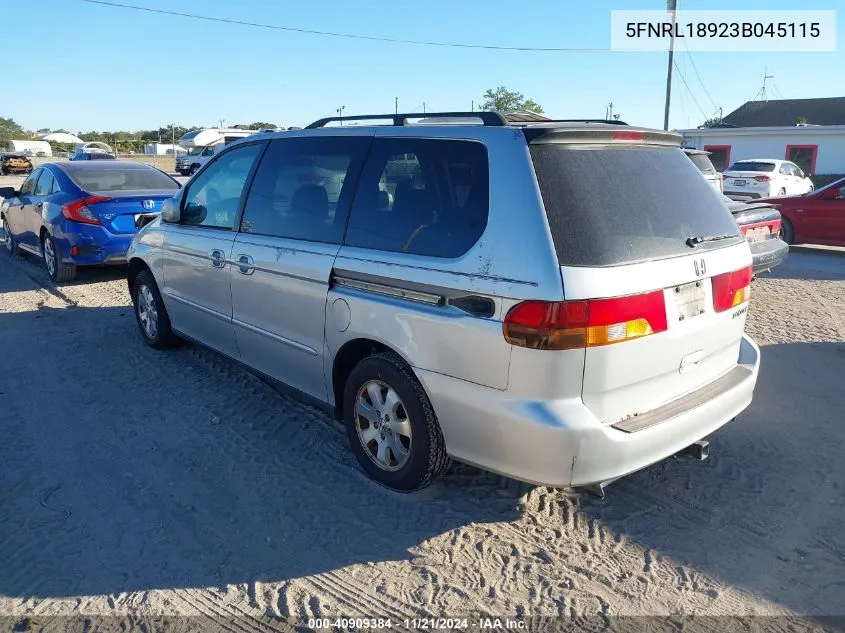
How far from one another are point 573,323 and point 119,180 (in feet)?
25.8

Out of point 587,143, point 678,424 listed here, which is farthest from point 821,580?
point 587,143

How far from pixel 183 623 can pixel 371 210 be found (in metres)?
2.08

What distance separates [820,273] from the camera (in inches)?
386

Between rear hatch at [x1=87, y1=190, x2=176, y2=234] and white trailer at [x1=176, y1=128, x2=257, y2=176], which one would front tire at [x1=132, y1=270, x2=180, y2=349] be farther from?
white trailer at [x1=176, y1=128, x2=257, y2=176]

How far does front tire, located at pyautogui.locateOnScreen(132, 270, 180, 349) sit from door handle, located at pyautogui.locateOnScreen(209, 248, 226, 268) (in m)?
1.23

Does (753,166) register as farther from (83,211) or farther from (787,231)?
(83,211)

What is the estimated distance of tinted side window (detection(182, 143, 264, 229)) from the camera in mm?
4609

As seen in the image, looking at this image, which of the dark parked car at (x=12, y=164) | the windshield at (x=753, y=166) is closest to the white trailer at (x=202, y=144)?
the dark parked car at (x=12, y=164)

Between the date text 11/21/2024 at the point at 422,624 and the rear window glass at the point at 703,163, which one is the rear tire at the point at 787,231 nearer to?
the rear window glass at the point at 703,163

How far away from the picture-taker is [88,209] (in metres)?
8.09

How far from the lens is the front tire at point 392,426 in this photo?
3.21 meters

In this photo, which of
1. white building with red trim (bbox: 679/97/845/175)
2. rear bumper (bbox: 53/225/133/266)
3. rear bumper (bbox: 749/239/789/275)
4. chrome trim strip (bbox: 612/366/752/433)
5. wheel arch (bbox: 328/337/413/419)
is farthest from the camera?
white building with red trim (bbox: 679/97/845/175)

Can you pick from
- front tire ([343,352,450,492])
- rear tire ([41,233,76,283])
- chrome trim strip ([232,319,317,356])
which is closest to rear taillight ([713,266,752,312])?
front tire ([343,352,450,492])

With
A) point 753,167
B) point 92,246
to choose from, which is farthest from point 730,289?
point 753,167
